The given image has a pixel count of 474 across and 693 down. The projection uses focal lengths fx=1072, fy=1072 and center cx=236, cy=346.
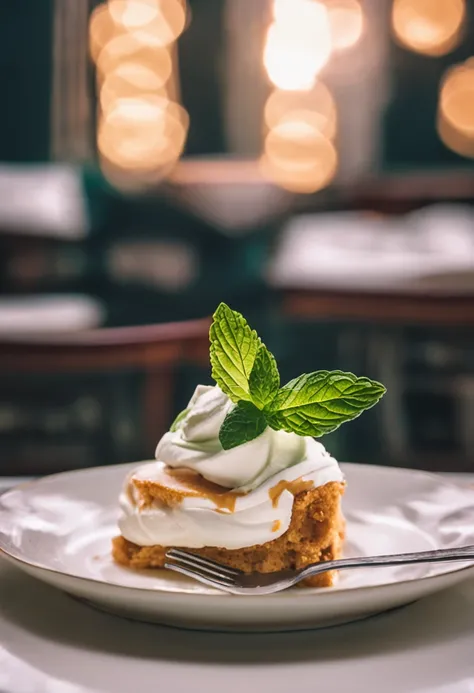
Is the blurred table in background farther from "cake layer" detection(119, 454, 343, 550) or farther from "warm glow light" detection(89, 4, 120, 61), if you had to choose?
"warm glow light" detection(89, 4, 120, 61)

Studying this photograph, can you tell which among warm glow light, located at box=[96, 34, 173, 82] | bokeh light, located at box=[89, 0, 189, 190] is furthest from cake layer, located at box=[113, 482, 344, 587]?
warm glow light, located at box=[96, 34, 173, 82]

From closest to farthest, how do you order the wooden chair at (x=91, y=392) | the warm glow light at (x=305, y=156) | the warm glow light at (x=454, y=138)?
1. the wooden chair at (x=91, y=392)
2. the warm glow light at (x=454, y=138)
3. the warm glow light at (x=305, y=156)

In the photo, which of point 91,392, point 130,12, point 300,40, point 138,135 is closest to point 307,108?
point 300,40

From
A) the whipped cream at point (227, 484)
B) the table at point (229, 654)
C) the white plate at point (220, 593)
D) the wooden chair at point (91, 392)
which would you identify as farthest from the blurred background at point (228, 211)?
the table at point (229, 654)

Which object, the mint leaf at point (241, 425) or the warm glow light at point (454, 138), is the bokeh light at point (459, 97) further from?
the mint leaf at point (241, 425)

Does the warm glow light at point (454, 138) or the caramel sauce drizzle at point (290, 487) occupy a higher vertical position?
the warm glow light at point (454, 138)

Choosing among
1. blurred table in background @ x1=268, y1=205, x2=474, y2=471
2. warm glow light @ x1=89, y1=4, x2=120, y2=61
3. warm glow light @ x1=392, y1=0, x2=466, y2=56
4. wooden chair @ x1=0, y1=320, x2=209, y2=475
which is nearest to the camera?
wooden chair @ x1=0, y1=320, x2=209, y2=475

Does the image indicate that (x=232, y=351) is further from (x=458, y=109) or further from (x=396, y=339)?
(x=458, y=109)
